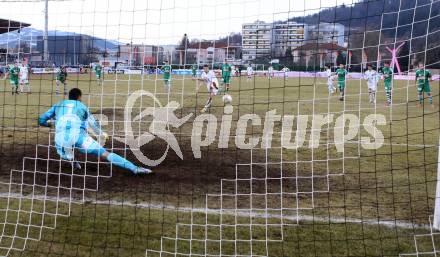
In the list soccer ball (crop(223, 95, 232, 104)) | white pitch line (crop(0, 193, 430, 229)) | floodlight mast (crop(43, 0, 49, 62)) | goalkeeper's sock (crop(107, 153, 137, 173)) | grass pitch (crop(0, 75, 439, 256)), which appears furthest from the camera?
soccer ball (crop(223, 95, 232, 104))

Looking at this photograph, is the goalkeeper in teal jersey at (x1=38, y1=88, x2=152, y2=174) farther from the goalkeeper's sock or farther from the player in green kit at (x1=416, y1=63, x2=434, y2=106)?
the player in green kit at (x1=416, y1=63, x2=434, y2=106)

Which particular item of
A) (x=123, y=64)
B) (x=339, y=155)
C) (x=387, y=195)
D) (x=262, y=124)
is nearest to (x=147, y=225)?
(x=123, y=64)

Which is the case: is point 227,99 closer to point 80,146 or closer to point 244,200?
point 80,146

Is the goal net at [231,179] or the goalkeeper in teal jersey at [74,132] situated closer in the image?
the goal net at [231,179]

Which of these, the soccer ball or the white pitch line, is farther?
the soccer ball

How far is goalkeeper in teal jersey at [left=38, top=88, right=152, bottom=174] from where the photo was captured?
26.5ft

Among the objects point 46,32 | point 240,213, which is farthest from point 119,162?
point 240,213

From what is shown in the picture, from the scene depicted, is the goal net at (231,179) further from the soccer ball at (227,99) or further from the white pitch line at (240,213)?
the soccer ball at (227,99)

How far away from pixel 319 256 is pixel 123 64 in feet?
14.1

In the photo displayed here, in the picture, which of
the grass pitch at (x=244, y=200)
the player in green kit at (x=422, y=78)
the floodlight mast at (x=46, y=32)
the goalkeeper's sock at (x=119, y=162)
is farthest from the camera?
the goalkeeper's sock at (x=119, y=162)

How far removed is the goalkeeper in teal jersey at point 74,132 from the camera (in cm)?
806

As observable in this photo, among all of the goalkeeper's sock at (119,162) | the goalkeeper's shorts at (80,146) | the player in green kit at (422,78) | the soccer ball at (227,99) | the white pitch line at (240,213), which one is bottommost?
the white pitch line at (240,213)

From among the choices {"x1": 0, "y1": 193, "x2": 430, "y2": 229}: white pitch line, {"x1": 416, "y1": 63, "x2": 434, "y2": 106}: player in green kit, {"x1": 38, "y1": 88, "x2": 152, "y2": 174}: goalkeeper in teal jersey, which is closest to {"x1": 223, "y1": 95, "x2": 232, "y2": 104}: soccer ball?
{"x1": 416, "y1": 63, "x2": 434, "y2": 106}: player in green kit

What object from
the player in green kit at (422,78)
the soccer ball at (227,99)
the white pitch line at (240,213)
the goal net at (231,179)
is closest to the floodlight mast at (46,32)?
the goal net at (231,179)
